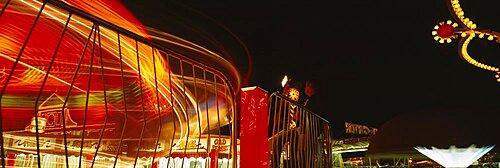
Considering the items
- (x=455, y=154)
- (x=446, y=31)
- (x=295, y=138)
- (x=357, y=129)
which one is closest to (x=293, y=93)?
(x=446, y=31)

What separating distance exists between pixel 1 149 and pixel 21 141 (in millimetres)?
5642

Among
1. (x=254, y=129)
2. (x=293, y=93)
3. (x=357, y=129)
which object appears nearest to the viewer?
(x=254, y=129)

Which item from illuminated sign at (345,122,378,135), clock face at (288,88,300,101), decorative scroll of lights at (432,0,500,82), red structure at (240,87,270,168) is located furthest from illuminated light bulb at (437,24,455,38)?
illuminated sign at (345,122,378,135)

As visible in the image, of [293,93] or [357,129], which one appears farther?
[357,129]

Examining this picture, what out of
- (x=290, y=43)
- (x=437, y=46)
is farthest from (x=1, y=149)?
(x=290, y=43)

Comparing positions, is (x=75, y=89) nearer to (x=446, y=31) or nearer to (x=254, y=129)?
(x=254, y=129)

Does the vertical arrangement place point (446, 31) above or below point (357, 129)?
above

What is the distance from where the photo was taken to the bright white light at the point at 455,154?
214 inches

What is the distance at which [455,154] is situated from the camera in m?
5.57

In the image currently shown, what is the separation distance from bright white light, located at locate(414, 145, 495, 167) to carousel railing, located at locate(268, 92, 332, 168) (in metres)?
1.49

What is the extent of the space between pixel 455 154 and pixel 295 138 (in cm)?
255

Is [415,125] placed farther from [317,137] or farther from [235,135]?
[235,135]

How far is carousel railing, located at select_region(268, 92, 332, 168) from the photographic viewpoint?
156 inches

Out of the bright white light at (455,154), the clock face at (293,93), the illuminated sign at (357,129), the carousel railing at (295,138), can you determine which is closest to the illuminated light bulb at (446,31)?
the bright white light at (455,154)
